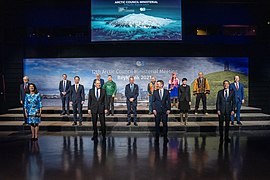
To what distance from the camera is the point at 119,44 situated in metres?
13.4

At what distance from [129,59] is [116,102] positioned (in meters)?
2.15

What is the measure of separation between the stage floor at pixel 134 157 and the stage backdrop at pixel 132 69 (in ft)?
15.8

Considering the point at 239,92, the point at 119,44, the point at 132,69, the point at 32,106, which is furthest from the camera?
the point at 132,69

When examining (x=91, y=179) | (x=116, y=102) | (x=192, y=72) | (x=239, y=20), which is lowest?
(x=91, y=179)

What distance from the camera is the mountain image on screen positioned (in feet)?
40.9

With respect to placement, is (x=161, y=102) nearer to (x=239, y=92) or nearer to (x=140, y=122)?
(x=140, y=122)

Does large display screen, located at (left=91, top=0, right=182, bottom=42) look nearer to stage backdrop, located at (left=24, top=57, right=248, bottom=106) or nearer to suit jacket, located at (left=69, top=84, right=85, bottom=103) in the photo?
stage backdrop, located at (left=24, top=57, right=248, bottom=106)

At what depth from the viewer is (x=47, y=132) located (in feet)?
32.4

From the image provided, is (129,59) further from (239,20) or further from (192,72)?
(239,20)

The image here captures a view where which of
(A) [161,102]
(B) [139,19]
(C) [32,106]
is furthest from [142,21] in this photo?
(C) [32,106]

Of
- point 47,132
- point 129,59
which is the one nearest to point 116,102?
point 129,59

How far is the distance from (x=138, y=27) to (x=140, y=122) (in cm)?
431

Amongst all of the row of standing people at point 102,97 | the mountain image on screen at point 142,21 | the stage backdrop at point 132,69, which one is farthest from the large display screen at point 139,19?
the row of standing people at point 102,97

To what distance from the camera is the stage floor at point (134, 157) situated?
533 centimetres
